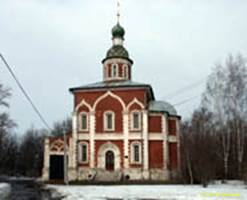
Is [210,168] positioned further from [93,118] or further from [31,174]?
[31,174]

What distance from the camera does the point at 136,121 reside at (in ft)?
132

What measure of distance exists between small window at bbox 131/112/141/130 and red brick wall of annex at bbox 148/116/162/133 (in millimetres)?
1033

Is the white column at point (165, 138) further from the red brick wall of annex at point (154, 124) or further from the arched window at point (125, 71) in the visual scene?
the arched window at point (125, 71)

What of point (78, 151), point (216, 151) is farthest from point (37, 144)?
point (216, 151)

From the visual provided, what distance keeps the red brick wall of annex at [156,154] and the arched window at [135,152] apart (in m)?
1.11

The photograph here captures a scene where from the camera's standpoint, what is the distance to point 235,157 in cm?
3819

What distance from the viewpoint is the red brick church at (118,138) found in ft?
130

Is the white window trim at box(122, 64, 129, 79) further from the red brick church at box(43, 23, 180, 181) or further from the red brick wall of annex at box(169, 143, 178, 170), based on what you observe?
the red brick wall of annex at box(169, 143, 178, 170)

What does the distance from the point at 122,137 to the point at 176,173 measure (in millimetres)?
6544

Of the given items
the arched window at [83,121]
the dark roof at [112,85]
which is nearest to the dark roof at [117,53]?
the dark roof at [112,85]

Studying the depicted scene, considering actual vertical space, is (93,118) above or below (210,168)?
above

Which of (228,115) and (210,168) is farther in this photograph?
(228,115)

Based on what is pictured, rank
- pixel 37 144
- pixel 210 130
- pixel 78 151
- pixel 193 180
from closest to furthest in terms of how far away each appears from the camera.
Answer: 1. pixel 193 180
2. pixel 78 151
3. pixel 210 130
4. pixel 37 144

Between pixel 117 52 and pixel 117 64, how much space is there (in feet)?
4.88
